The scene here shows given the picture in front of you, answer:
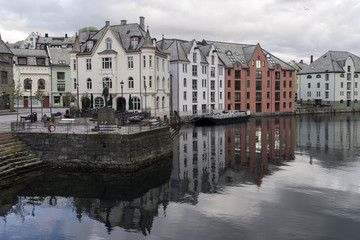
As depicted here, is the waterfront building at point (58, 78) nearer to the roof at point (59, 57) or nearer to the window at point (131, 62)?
the roof at point (59, 57)

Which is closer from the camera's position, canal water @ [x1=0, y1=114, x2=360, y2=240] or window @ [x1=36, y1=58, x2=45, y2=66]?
canal water @ [x1=0, y1=114, x2=360, y2=240]

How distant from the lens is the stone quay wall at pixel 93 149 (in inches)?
1177

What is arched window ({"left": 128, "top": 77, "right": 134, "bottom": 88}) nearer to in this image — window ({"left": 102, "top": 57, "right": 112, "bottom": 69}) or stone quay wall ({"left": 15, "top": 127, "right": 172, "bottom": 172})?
window ({"left": 102, "top": 57, "right": 112, "bottom": 69})

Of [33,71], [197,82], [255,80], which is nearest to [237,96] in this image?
[255,80]

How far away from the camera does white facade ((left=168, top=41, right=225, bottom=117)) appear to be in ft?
239

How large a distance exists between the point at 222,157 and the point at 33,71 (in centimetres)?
5410

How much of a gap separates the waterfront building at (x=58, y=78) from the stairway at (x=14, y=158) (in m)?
49.5

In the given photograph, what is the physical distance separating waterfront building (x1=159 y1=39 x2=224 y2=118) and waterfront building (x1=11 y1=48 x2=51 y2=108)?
26.3 meters

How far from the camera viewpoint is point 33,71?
77.6m

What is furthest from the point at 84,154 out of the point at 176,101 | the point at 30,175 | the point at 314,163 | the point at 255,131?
the point at 176,101

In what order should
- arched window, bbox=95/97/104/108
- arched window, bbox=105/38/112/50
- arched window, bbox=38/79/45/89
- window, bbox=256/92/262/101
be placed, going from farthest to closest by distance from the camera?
window, bbox=256/92/262/101
arched window, bbox=38/79/45/89
arched window, bbox=95/97/104/108
arched window, bbox=105/38/112/50

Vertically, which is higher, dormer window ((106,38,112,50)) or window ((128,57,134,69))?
dormer window ((106,38,112,50))

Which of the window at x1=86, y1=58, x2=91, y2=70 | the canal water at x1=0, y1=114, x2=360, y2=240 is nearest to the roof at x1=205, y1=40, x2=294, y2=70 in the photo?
the window at x1=86, y1=58, x2=91, y2=70

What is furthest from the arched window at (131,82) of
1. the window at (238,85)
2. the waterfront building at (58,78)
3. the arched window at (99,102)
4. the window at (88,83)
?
the window at (238,85)
